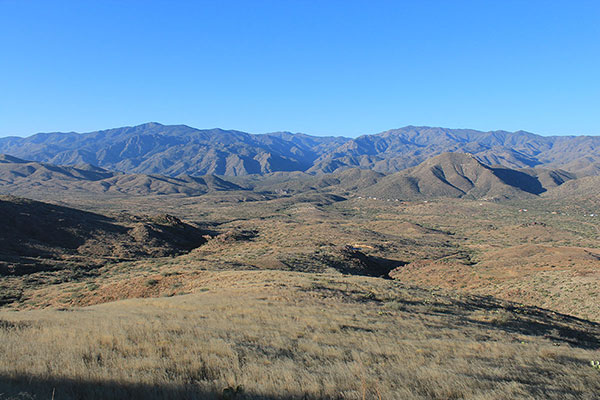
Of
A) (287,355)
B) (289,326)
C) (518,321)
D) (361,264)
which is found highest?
(287,355)

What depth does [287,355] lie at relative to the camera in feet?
29.9

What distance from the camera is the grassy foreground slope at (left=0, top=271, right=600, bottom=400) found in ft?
21.7

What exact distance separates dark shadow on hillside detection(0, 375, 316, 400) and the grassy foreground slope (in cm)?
2

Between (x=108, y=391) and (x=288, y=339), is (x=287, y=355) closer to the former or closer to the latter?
(x=288, y=339)

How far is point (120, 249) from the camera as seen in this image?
50.1m

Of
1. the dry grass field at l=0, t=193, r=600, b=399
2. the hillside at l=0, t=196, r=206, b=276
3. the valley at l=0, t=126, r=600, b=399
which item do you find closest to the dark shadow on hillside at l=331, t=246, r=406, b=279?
the valley at l=0, t=126, r=600, b=399

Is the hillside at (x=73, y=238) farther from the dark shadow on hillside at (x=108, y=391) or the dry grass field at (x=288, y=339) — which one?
the dark shadow on hillside at (x=108, y=391)

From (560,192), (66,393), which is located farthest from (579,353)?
(560,192)

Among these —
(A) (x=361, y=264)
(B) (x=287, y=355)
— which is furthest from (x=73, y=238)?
(B) (x=287, y=355)

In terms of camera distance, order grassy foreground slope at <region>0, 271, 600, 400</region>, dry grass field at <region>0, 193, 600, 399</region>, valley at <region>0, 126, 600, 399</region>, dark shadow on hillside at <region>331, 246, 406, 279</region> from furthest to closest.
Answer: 1. dark shadow on hillside at <region>331, 246, 406, 279</region>
2. valley at <region>0, 126, 600, 399</region>
3. dry grass field at <region>0, 193, 600, 399</region>
4. grassy foreground slope at <region>0, 271, 600, 400</region>

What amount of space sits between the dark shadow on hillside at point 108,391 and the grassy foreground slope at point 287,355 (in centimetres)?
2

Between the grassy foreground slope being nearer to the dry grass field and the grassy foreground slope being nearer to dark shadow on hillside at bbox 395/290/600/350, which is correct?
the dry grass field

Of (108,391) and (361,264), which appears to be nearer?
(108,391)

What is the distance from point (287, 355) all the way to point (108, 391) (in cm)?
412
